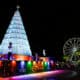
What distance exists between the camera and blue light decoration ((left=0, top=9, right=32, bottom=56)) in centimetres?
6138

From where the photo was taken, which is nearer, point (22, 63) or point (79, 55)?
point (22, 63)

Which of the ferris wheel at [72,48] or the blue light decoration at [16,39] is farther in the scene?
the blue light decoration at [16,39]

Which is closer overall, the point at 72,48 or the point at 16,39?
the point at 72,48

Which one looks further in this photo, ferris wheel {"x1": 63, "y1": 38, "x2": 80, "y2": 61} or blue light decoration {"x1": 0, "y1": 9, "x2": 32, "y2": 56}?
blue light decoration {"x1": 0, "y1": 9, "x2": 32, "y2": 56}

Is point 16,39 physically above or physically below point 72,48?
above

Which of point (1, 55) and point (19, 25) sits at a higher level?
point (19, 25)

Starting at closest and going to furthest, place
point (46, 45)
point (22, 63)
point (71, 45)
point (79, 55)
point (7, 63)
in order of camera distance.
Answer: point (7, 63)
point (22, 63)
point (71, 45)
point (79, 55)
point (46, 45)

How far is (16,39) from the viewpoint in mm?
62000

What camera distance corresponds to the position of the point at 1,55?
60094 millimetres

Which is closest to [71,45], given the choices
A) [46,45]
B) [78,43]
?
[78,43]

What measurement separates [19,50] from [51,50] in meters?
28.7

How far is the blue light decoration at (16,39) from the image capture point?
201 ft

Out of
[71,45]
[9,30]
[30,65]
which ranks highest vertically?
[9,30]

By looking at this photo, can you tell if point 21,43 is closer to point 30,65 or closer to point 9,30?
point 9,30
